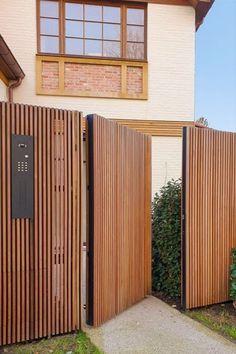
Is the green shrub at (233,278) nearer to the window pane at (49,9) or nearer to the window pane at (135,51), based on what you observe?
the window pane at (135,51)

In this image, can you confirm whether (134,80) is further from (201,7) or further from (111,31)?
(201,7)

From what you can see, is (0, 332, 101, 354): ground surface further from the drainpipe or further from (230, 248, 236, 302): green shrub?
the drainpipe

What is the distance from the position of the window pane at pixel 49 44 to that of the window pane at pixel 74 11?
623 millimetres

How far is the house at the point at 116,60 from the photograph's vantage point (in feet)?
26.1

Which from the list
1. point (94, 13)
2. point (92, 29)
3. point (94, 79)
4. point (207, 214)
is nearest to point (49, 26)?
point (92, 29)

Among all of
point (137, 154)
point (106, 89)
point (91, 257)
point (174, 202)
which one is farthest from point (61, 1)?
point (91, 257)

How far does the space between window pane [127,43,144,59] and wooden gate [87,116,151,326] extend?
408 cm

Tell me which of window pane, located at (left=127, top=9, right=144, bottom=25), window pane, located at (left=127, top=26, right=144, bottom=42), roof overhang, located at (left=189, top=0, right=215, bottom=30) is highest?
roof overhang, located at (left=189, top=0, right=215, bottom=30)

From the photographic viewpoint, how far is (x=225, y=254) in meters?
4.84

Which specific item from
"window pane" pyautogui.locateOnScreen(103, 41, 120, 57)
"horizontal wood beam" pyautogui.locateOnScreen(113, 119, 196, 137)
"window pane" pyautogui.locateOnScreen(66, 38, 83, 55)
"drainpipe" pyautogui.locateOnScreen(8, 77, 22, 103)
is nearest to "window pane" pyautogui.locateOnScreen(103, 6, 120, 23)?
"window pane" pyautogui.locateOnScreen(103, 41, 120, 57)

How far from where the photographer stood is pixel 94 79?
820 centimetres

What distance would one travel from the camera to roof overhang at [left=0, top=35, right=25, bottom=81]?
6027mm

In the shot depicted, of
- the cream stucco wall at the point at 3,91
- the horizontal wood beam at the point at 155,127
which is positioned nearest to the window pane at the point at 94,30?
the horizontal wood beam at the point at 155,127

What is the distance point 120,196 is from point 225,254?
169 centimetres
